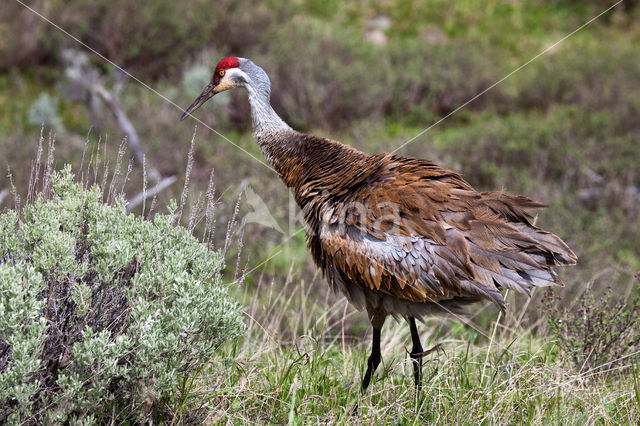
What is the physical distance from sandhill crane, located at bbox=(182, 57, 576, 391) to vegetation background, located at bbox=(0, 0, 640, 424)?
42 cm

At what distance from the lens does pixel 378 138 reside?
375 inches

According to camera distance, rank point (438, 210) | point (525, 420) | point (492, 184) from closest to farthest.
Answer: point (525, 420), point (438, 210), point (492, 184)

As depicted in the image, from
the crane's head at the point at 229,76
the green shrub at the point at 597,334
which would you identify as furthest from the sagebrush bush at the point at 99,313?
the green shrub at the point at 597,334

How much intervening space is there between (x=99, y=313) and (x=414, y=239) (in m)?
1.66

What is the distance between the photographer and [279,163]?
14.6 feet

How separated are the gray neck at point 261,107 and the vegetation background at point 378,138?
1.69 feet

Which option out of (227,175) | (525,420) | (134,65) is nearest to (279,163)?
(525,420)

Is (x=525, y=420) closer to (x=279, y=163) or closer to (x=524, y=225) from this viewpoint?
(x=524, y=225)

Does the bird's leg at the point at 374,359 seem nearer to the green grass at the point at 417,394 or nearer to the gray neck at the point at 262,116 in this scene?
the green grass at the point at 417,394

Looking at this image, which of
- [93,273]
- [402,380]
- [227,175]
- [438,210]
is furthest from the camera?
[227,175]

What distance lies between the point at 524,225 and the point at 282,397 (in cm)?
163

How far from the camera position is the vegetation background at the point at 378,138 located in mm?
3771

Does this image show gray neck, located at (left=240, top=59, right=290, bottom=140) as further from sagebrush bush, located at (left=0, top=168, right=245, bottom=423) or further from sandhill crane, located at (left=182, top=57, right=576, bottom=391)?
sagebrush bush, located at (left=0, top=168, right=245, bottom=423)

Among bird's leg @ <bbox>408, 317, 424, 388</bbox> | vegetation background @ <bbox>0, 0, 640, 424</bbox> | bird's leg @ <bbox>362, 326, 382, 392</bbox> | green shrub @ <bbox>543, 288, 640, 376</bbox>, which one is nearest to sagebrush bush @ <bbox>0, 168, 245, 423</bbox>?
vegetation background @ <bbox>0, 0, 640, 424</bbox>
